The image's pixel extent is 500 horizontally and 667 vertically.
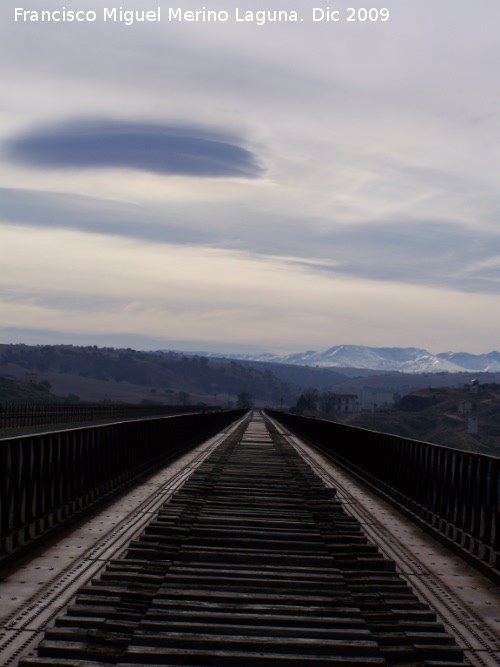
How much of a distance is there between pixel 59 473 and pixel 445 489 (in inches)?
223

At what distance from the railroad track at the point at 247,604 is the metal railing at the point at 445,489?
1314 mm

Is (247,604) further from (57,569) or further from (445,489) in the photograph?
(445,489)

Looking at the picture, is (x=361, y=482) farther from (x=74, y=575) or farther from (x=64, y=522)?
(x=74, y=575)

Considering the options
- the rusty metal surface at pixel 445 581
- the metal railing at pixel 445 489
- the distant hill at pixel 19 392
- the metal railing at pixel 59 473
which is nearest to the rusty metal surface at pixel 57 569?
the metal railing at pixel 59 473

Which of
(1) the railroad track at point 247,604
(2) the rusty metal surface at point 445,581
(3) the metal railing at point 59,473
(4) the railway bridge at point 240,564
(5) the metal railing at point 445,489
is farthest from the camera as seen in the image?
(5) the metal railing at point 445,489

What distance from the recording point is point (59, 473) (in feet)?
42.3

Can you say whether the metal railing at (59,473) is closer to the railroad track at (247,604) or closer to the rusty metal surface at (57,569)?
the rusty metal surface at (57,569)

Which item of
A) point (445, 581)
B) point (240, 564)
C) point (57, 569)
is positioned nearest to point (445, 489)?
point (445, 581)

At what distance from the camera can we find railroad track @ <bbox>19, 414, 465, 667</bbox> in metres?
6.62

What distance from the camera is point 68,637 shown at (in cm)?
685

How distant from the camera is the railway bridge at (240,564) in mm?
6816

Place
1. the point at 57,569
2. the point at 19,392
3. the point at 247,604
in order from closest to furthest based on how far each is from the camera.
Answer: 1. the point at 247,604
2. the point at 57,569
3. the point at 19,392

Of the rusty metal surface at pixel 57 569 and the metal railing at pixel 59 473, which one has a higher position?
the metal railing at pixel 59 473

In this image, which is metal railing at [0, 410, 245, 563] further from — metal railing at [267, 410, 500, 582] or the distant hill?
the distant hill
